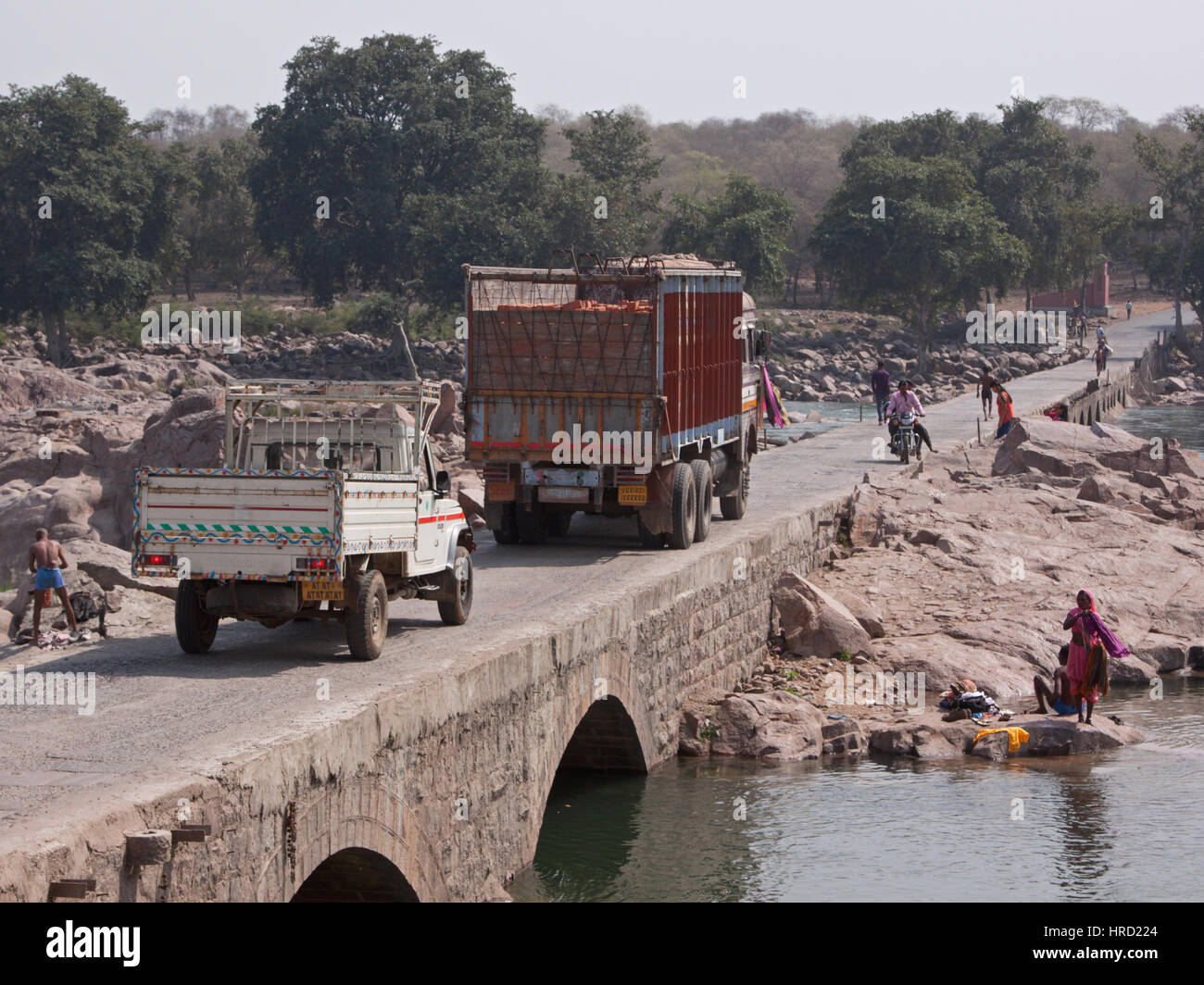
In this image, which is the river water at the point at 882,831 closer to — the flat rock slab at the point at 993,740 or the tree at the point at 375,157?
the flat rock slab at the point at 993,740

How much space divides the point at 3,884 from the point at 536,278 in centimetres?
1293

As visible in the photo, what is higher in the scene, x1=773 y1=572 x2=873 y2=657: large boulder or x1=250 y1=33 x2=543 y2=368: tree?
x1=250 y1=33 x2=543 y2=368: tree

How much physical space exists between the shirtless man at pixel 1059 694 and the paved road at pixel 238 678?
14.0 feet

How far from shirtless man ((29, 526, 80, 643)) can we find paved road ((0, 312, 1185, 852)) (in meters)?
0.41

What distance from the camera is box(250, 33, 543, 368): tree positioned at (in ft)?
229

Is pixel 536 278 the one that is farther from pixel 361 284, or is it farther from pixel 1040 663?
pixel 361 284

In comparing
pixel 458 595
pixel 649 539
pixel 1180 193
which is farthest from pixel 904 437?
pixel 1180 193

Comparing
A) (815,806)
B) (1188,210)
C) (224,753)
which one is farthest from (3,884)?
(1188,210)

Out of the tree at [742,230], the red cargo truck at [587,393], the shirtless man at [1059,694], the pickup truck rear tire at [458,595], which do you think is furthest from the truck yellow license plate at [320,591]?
the tree at [742,230]

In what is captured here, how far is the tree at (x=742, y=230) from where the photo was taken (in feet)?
246

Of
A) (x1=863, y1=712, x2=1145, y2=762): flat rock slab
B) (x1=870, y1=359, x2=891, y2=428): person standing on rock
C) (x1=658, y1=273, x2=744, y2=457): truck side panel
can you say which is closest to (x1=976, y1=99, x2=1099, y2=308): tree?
(x1=870, y1=359, x2=891, y2=428): person standing on rock

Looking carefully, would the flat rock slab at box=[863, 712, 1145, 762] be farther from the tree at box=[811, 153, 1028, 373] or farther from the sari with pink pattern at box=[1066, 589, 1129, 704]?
the tree at box=[811, 153, 1028, 373]

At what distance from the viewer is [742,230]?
74.9 m

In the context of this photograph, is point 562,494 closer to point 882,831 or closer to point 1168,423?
point 882,831
